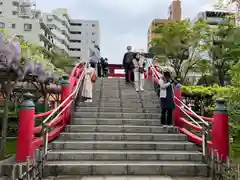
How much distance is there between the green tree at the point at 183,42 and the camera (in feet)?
79.7

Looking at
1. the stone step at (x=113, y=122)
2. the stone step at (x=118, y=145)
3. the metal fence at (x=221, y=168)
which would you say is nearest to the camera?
the metal fence at (x=221, y=168)

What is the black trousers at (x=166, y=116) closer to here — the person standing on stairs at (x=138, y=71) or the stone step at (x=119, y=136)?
the stone step at (x=119, y=136)

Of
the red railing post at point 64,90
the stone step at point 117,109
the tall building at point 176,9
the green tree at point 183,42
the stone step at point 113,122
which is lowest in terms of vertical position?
the stone step at point 113,122

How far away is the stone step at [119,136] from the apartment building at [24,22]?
4026cm

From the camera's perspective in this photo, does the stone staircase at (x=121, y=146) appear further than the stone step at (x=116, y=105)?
No

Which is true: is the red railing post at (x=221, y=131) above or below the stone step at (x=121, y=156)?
above

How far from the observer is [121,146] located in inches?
292

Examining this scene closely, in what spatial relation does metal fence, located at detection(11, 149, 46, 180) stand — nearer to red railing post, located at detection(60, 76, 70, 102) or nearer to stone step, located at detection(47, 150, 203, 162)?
stone step, located at detection(47, 150, 203, 162)

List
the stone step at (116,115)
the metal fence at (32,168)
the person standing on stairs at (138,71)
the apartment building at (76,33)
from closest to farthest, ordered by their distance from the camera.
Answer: the metal fence at (32,168) → the stone step at (116,115) → the person standing on stairs at (138,71) → the apartment building at (76,33)

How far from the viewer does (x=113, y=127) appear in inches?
338

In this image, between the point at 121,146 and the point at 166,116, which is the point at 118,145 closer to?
the point at 121,146

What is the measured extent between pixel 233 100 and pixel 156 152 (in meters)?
2.19

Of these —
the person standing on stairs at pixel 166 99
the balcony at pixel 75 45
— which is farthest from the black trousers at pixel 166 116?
the balcony at pixel 75 45

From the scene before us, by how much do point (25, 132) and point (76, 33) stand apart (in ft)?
250
